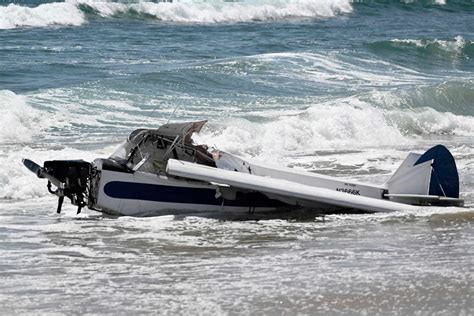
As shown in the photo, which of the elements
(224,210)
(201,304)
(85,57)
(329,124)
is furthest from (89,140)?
(85,57)

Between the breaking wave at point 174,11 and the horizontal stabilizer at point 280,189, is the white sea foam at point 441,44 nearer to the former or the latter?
the breaking wave at point 174,11

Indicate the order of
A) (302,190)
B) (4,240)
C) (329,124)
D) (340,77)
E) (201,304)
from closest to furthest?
(201,304), (4,240), (302,190), (329,124), (340,77)

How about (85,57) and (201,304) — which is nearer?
(201,304)

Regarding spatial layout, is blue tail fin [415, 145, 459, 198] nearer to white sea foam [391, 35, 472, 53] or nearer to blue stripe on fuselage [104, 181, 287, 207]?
blue stripe on fuselage [104, 181, 287, 207]

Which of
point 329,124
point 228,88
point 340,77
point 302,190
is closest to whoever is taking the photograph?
point 302,190

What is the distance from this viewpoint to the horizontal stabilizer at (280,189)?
13.0m

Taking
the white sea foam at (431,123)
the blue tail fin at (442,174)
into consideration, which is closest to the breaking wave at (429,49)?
the white sea foam at (431,123)

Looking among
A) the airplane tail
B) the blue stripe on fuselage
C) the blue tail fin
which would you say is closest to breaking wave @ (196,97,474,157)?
the blue stripe on fuselage

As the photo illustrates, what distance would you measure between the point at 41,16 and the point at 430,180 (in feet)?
128

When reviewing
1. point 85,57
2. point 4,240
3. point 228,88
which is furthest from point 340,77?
point 4,240

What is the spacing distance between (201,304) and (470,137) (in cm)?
1443

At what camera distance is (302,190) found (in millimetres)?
13172

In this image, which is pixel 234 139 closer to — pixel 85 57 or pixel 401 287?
pixel 401 287

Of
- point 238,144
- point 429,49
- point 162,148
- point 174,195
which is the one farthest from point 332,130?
point 429,49
